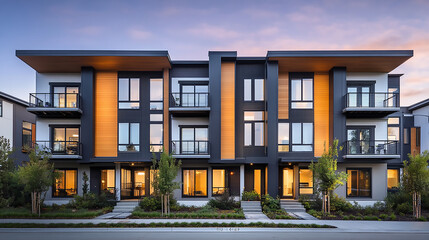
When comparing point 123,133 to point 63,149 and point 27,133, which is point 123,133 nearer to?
point 63,149

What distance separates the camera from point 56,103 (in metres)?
19.0

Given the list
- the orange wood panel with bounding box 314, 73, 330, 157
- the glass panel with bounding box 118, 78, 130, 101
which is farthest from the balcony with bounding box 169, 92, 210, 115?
the orange wood panel with bounding box 314, 73, 330, 157

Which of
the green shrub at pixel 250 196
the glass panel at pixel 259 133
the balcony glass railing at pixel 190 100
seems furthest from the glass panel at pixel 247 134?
the green shrub at pixel 250 196

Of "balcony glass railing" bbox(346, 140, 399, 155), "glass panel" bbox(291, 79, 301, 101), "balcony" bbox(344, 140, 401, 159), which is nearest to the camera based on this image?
"balcony" bbox(344, 140, 401, 159)

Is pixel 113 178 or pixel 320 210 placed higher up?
pixel 113 178

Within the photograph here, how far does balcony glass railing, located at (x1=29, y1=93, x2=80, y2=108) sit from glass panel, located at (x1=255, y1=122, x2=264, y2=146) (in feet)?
42.3

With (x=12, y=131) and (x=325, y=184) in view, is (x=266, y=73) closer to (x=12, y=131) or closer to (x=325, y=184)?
(x=325, y=184)

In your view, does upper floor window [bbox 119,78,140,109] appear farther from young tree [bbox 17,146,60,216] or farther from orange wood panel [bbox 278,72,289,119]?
orange wood panel [bbox 278,72,289,119]

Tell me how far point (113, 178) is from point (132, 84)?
6986 mm

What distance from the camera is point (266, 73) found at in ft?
62.3

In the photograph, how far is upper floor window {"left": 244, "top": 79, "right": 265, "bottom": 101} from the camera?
19.3 meters

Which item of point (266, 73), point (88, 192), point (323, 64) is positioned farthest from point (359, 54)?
point (88, 192)

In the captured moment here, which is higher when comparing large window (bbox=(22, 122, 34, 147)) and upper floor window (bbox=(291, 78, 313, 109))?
upper floor window (bbox=(291, 78, 313, 109))

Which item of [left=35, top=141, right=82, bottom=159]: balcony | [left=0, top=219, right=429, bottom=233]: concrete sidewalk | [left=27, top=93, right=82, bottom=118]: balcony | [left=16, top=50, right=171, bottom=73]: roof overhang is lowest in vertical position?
[left=0, top=219, right=429, bottom=233]: concrete sidewalk
